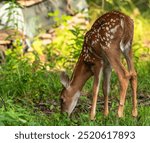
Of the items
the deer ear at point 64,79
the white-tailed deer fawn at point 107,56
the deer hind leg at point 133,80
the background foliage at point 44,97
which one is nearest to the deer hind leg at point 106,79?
the white-tailed deer fawn at point 107,56

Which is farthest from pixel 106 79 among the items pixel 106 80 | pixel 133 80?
pixel 133 80

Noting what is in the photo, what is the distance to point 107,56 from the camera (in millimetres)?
7562

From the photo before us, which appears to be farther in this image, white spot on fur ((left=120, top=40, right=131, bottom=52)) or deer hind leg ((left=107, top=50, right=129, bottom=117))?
white spot on fur ((left=120, top=40, right=131, bottom=52))

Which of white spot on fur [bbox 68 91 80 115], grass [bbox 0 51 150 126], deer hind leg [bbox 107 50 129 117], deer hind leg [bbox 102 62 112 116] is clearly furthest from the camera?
white spot on fur [bbox 68 91 80 115]

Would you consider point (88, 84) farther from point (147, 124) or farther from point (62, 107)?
point (147, 124)

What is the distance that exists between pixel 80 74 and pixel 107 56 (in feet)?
1.93

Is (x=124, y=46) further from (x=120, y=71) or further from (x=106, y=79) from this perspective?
(x=106, y=79)

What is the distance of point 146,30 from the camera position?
14.5 m

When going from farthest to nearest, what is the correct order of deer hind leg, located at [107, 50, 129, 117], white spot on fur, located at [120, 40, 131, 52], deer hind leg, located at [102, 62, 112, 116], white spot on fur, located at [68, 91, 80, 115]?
white spot on fur, located at [68, 91, 80, 115]
deer hind leg, located at [102, 62, 112, 116]
white spot on fur, located at [120, 40, 131, 52]
deer hind leg, located at [107, 50, 129, 117]

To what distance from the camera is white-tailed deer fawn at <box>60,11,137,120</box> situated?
7578 millimetres

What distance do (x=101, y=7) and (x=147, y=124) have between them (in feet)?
25.5

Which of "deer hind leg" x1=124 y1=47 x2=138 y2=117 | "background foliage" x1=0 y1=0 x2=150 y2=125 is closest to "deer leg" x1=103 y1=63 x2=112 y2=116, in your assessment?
"background foliage" x1=0 y1=0 x2=150 y2=125

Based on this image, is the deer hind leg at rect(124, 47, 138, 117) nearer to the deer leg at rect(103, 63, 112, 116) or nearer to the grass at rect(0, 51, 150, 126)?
the grass at rect(0, 51, 150, 126)

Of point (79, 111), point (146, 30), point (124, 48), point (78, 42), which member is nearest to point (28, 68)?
point (78, 42)
